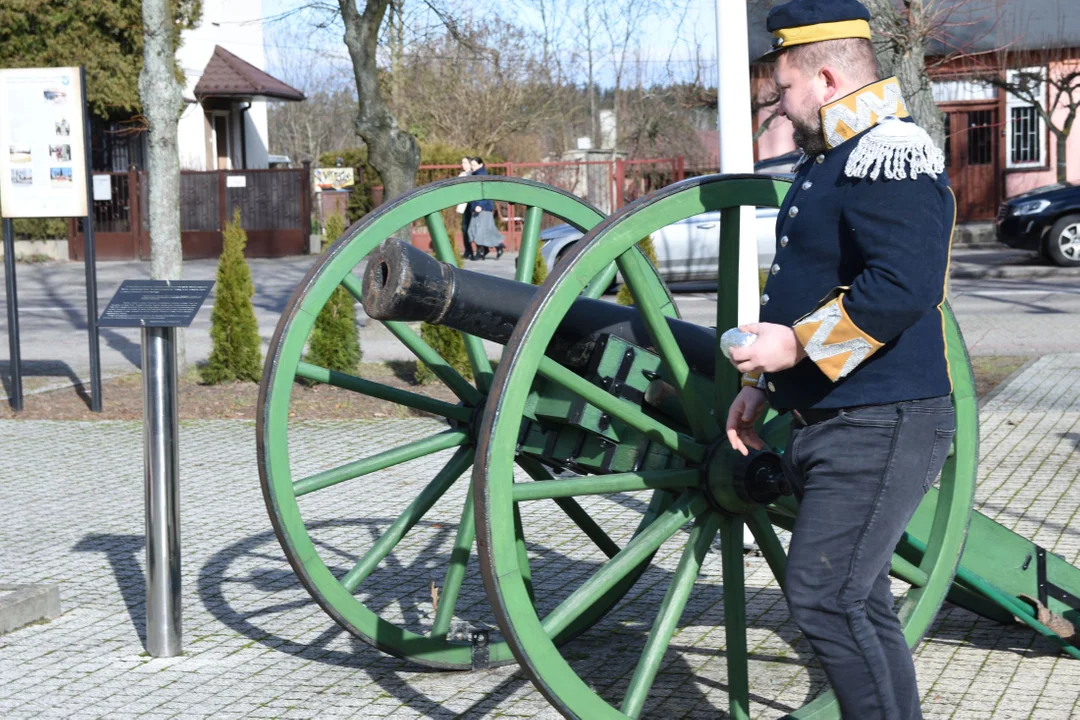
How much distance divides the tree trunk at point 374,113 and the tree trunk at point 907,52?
460cm

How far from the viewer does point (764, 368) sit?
268 centimetres

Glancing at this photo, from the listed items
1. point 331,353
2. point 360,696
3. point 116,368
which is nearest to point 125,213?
point 116,368

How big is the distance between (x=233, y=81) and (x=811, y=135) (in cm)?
2673

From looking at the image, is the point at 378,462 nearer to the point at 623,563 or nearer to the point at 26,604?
the point at 623,563

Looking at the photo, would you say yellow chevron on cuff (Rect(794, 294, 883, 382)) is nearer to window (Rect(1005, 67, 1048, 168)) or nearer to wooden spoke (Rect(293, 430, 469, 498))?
wooden spoke (Rect(293, 430, 469, 498))

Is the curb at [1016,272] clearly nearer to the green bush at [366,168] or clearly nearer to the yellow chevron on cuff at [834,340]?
the green bush at [366,168]

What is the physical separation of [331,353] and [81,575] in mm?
4782

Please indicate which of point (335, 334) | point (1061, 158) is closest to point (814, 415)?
point (335, 334)

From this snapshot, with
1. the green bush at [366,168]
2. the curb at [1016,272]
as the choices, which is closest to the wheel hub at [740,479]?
the curb at [1016,272]

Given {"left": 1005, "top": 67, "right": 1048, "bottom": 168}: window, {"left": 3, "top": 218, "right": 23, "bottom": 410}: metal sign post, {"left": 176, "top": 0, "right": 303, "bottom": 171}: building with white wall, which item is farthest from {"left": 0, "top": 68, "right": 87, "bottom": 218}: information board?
{"left": 1005, "top": 67, "right": 1048, "bottom": 168}: window

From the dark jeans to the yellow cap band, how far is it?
747mm

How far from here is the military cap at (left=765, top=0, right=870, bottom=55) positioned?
2.71 meters

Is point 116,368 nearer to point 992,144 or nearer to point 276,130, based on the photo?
point 992,144

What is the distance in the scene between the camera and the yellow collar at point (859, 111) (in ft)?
8.92
